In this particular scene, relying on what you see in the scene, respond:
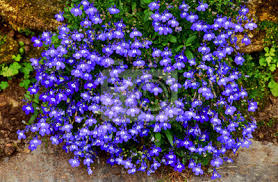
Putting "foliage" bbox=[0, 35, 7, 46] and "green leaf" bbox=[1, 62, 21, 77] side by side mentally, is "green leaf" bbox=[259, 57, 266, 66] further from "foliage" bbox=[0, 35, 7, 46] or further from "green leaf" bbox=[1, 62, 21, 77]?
"foliage" bbox=[0, 35, 7, 46]

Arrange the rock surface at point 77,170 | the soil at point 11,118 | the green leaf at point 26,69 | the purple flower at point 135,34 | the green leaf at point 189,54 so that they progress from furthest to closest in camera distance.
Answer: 1. the green leaf at point 26,69
2. the soil at point 11,118
3. the rock surface at point 77,170
4. the green leaf at point 189,54
5. the purple flower at point 135,34

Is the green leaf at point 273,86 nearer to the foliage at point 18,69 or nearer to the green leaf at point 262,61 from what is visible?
the green leaf at point 262,61

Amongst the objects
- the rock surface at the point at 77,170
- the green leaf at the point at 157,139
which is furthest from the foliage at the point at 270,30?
the green leaf at the point at 157,139

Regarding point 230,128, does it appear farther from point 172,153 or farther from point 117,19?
point 117,19

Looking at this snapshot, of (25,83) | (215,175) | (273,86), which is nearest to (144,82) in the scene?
(215,175)

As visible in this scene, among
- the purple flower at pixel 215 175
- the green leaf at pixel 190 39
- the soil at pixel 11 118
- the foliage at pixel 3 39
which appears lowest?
the purple flower at pixel 215 175

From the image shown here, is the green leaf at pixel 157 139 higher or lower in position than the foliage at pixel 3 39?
lower

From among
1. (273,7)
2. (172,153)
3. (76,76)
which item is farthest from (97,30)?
(273,7)

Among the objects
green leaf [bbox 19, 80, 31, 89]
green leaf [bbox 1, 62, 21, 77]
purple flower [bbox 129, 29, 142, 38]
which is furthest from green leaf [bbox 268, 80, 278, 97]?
green leaf [bbox 1, 62, 21, 77]

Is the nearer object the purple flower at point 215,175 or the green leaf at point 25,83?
the purple flower at point 215,175
